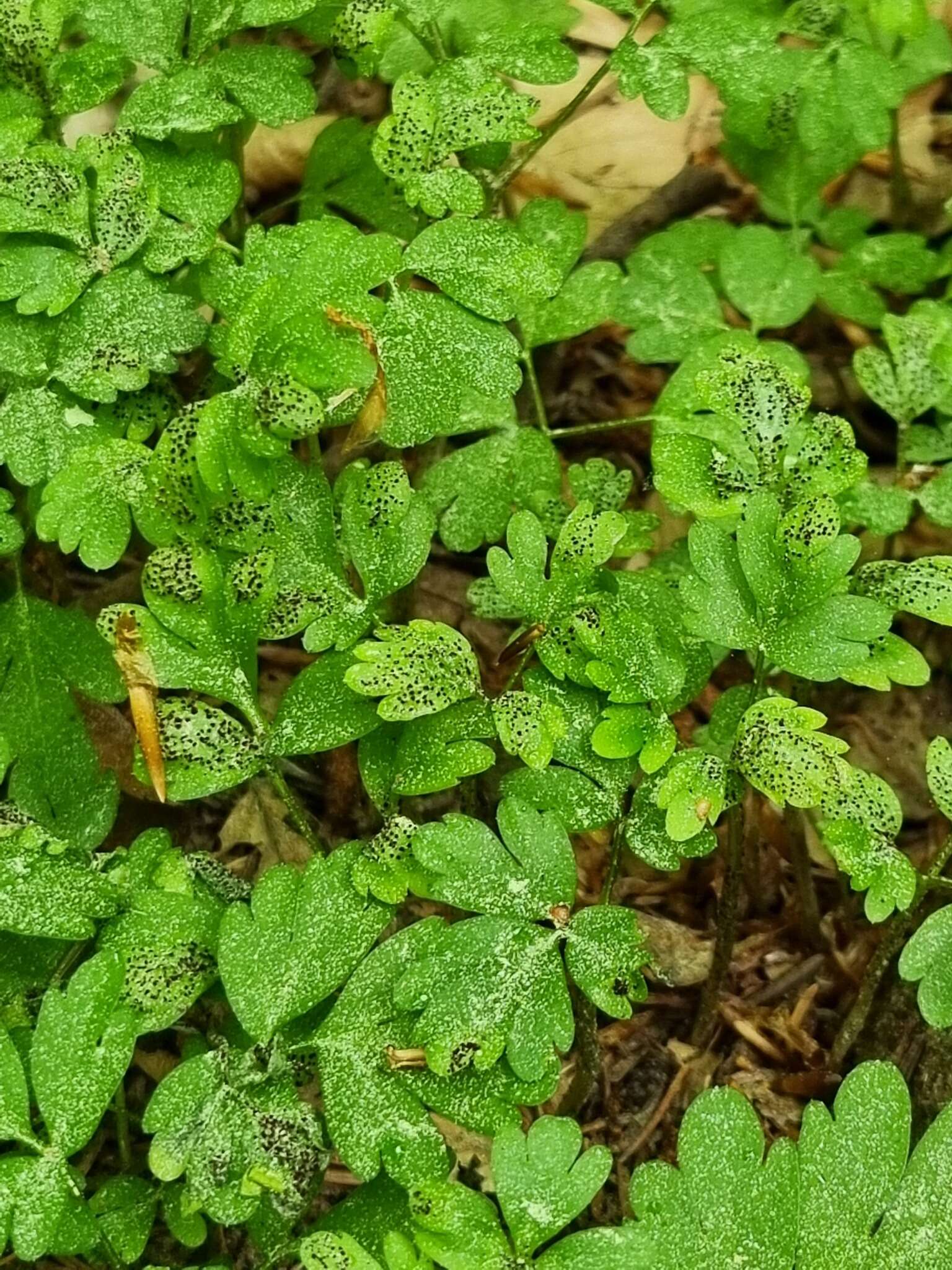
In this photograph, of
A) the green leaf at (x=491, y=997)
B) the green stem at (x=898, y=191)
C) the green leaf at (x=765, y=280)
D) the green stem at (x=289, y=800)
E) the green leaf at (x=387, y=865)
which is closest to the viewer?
the green leaf at (x=491, y=997)

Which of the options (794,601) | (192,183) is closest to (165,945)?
(794,601)

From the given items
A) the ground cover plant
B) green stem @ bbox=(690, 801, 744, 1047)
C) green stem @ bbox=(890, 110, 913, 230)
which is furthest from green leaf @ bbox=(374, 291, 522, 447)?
green stem @ bbox=(890, 110, 913, 230)

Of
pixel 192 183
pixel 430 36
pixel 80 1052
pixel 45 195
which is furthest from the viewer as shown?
pixel 430 36

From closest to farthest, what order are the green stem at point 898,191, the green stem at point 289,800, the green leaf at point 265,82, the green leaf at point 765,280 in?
the green stem at point 289,800 < the green leaf at point 265,82 < the green leaf at point 765,280 < the green stem at point 898,191

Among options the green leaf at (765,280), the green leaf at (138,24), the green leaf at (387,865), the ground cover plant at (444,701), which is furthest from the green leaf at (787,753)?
the green leaf at (138,24)

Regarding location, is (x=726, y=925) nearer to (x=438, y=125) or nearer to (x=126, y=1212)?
(x=126, y=1212)

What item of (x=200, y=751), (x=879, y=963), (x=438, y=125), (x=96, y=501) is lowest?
(x=879, y=963)

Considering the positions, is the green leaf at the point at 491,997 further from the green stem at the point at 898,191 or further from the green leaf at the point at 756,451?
the green stem at the point at 898,191
